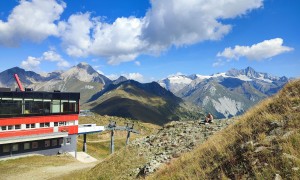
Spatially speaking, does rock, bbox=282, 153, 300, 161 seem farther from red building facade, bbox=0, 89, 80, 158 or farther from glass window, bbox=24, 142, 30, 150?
glass window, bbox=24, 142, 30, 150

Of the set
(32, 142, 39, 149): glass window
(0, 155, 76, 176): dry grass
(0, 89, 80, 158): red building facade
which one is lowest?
(0, 155, 76, 176): dry grass

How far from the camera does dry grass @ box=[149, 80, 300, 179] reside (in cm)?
1070

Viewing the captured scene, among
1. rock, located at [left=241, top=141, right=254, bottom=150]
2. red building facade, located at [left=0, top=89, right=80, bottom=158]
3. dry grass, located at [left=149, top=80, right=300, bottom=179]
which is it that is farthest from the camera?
red building facade, located at [left=0, top=89, right=80, bottom=158]

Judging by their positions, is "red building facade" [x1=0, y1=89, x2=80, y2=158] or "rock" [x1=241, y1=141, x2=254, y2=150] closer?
"rock" [x1=241, y1=141, x2=254, y2=150]

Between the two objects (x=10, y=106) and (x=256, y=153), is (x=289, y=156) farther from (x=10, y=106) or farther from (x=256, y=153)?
(x=10, y=106)

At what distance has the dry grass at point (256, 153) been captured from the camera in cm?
1070

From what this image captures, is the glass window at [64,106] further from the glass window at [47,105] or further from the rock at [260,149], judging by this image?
the rock at [260,149]

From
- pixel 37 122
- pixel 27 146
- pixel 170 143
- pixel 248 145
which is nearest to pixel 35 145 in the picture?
pixel 27 146

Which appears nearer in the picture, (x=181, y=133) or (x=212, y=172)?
(x=212, y=172)

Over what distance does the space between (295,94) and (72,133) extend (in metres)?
69.2

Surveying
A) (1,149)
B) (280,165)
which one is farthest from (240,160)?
(1,149)

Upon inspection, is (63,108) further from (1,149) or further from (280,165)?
(280,165)

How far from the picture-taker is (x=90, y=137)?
138 m

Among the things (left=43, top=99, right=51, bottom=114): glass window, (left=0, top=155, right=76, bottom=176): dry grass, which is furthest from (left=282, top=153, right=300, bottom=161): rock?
(left=43, top=99, right=51, bottom=114): glass window
